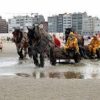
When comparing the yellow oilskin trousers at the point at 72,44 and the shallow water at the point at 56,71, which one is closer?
the shallow water at the point at 56,71

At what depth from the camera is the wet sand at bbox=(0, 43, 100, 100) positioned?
915cm

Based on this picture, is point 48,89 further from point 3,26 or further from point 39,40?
point 3,26

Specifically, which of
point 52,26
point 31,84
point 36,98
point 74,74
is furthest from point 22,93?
point 52,26

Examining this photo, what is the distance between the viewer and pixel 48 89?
10.2 meters

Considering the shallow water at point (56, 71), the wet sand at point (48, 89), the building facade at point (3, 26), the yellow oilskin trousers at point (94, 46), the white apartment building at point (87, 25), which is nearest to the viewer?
the wet sand at point (48, 89)

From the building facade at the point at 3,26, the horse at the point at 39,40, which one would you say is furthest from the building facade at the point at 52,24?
the horse at the point at 39,40

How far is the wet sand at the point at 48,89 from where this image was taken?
9.15 metres

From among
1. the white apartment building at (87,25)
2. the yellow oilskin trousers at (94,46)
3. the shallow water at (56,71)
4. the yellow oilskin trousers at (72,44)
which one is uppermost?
the yellow oilskin trousers at (72,44)

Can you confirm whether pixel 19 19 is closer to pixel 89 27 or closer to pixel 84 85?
pixel 89 27

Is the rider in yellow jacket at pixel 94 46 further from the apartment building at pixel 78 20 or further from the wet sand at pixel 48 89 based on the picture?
the apartment building at pixel 78 20

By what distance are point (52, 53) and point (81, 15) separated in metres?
142

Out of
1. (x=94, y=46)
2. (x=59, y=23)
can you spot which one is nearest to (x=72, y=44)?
(x=94, y=46)

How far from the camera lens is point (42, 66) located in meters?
17.2

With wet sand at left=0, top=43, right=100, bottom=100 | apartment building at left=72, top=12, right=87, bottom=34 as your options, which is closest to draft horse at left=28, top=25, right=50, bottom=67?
wet sand at left=0, top=43, right=100, bottom=100
